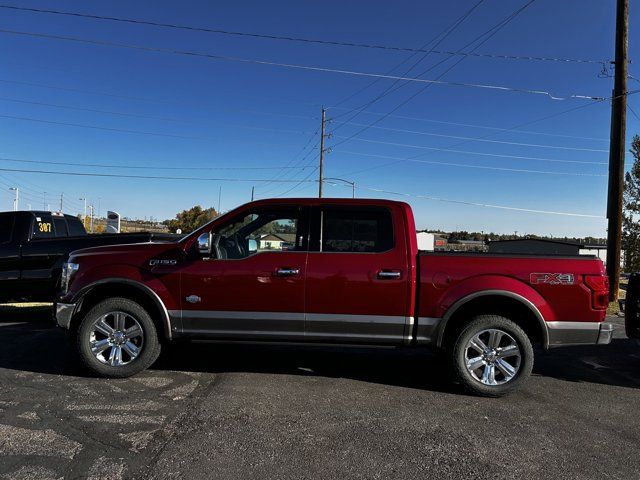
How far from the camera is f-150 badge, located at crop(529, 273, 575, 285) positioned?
196 inches

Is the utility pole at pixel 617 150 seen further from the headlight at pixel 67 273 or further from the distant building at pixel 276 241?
the headlight at pixel 67 273

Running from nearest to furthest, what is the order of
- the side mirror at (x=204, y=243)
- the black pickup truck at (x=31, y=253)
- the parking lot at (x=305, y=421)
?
1. the parking lot at (x=305, y=421)
2. the side mirror at (x=204, y=243)
3. the black pickup truck at (x=31, y=253)

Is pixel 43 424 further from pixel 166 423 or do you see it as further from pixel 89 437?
pixel 166 423

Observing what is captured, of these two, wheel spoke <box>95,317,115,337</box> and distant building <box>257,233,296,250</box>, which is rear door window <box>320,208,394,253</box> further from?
wheel spoke <box>95,317,115,337</box>

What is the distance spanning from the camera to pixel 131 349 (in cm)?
528

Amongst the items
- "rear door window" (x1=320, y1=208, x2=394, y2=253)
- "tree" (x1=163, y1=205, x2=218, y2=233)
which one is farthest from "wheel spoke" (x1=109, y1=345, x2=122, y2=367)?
"tree" (x1=163, y1=205, x2=218, y2=233)

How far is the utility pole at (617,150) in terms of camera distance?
12727mm

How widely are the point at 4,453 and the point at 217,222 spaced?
2.76 metres

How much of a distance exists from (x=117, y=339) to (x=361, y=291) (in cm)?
263

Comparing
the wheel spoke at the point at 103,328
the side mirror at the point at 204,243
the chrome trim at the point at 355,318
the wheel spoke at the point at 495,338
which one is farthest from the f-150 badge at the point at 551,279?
the wheel spoke at the point at 103,328

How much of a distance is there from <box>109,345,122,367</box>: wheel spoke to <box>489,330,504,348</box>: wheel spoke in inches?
152

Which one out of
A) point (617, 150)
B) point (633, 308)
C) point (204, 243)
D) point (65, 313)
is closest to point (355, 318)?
point (204, 243)

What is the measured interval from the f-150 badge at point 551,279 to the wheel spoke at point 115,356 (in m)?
4.33

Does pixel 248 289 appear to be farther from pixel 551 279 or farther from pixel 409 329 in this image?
pixel 551 279
